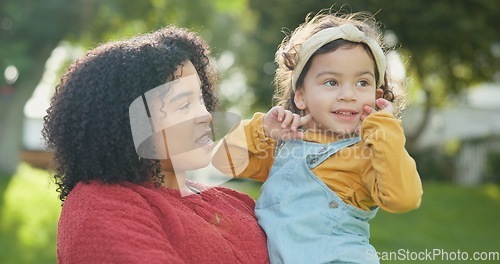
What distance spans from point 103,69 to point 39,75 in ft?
39.3

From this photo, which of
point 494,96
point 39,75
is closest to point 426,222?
point 39,75

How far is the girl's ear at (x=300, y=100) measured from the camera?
8.57ft

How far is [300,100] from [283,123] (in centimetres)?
14

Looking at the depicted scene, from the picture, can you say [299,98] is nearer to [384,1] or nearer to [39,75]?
[39,75]

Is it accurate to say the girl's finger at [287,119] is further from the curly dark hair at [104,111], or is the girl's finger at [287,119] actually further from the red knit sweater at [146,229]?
the curly dark hair at [104,111]

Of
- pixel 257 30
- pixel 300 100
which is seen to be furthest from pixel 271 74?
pixel 300 100

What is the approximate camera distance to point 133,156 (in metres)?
2.04

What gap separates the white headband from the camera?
2.49 m

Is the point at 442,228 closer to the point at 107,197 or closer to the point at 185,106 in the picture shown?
the point at 185,106

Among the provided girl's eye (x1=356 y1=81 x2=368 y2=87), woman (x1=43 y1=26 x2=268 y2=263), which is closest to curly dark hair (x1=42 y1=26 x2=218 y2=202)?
woman (x1=43 y1=26 x2=268 y2=263)

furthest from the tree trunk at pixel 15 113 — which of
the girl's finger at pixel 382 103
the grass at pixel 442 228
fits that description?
the girl's finger at pixel 382 103

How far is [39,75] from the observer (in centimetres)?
1357

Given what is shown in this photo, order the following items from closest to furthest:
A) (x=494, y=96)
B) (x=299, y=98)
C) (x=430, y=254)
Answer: (x=299, y=98), (x=430, y=254), (x=494, y=96)

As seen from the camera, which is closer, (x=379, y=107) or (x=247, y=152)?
(x=379, y=107)
